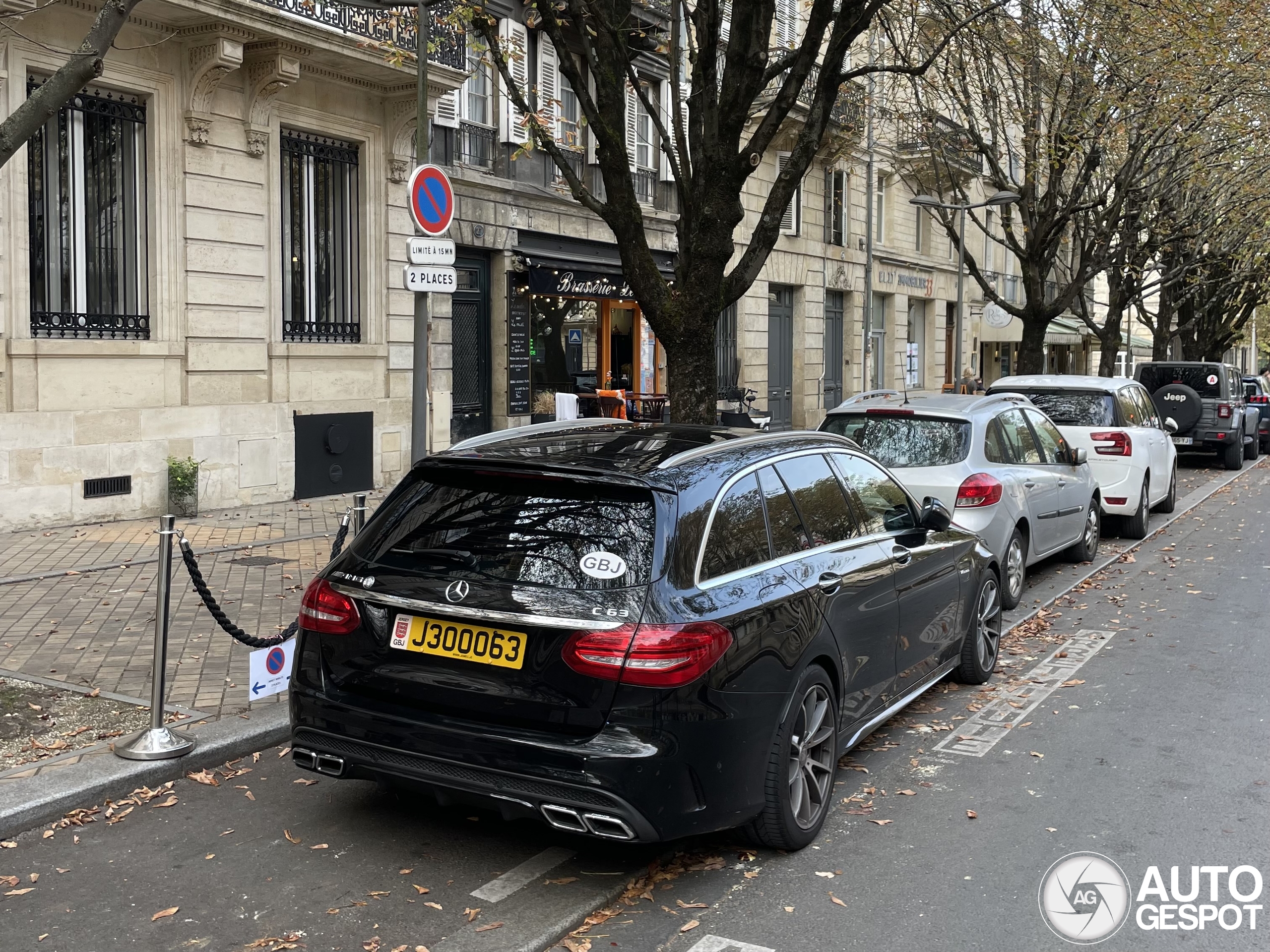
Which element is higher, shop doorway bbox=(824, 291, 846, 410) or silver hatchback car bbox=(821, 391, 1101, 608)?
shop doorway bbox=(824, 291, 846, 410)

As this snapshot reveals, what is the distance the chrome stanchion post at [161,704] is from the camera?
17.8ft

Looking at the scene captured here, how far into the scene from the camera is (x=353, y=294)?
16.6 meters

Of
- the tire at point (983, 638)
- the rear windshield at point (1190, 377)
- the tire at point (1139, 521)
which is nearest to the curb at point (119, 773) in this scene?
the tire at point (983, 638)

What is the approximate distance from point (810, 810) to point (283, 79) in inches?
484

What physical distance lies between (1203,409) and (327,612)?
861 inches

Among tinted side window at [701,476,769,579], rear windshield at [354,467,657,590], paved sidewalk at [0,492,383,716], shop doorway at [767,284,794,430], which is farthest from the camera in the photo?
shop doorway at [767,284,794,430]

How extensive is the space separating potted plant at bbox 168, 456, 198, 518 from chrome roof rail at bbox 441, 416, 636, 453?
867 centimetres

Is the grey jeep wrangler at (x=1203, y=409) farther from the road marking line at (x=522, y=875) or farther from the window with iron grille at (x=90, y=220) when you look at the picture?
the road marking line at (x=522, y=875)

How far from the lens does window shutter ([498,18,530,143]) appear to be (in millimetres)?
19094

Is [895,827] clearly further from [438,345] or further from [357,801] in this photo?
[438,345]

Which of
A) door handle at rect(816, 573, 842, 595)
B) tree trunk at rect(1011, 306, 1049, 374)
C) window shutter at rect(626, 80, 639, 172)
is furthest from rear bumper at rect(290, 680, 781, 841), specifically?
window shutter at rect(626, 80, 639, 172)

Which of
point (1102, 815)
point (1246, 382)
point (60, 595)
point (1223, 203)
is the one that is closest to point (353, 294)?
point (60, 595)

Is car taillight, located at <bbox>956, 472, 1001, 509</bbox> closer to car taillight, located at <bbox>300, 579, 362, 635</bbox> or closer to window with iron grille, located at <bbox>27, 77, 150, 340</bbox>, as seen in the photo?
car taillight, located at <bbox>300, 579, 362, 635</bbox>

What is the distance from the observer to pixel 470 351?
1928cm
